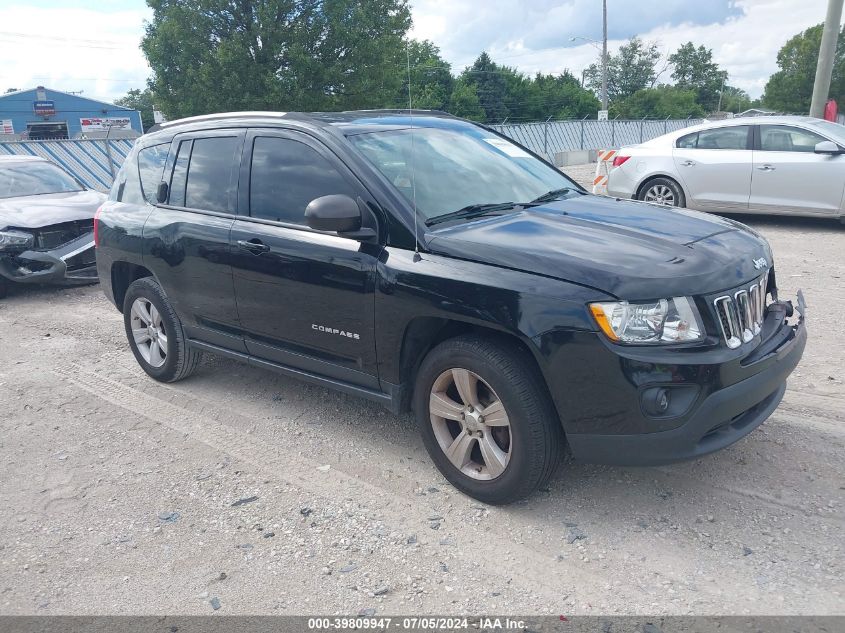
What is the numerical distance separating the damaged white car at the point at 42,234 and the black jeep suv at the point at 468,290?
4.14 m

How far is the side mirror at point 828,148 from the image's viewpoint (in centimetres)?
935

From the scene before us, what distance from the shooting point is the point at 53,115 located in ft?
185

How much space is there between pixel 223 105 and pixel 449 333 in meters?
25.2

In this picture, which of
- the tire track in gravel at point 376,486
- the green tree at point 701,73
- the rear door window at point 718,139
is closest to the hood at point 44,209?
the tire track in gravel at point 376,486

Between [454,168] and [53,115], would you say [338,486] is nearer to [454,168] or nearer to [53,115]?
[454,168]

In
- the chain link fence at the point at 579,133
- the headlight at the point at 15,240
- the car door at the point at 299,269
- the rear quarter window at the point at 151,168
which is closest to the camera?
the car door at the point at 299,269

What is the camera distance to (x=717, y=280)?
3162 mm

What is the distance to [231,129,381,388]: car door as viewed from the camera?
3838 mm

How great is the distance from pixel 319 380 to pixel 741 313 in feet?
7.49

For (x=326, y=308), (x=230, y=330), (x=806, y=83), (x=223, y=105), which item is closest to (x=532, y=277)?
(x=326, y=308)

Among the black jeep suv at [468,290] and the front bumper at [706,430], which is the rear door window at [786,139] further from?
the front bumper at [706,430]

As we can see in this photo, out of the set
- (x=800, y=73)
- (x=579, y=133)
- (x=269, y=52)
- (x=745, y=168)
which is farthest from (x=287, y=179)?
(x=800, y=73)

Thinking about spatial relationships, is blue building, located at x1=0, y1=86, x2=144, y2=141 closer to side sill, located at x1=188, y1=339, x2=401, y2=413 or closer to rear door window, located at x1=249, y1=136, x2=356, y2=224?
side sill, located at x1=188, y1=339, x2=401, y2=413

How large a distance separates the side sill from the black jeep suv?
13 millimetres
